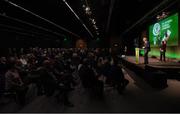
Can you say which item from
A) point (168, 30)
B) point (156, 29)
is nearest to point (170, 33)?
point (168, 30)

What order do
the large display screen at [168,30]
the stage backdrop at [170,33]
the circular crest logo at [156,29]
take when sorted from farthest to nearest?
the circular crest logo at [156,29] → the large display screen at [168,30] → the stage backdrop at [170,33]

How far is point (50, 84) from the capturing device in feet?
23.4

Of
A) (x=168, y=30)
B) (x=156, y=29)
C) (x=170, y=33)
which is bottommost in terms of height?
(x=170, y=33)

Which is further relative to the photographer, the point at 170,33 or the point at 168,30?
the point at 168,30

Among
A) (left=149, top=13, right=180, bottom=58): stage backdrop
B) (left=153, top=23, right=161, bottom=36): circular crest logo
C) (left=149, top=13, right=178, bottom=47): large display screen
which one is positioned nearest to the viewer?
(left=149, top=13, right=180, bottom=58): stage backdrop

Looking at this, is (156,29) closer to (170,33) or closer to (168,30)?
(168,30)

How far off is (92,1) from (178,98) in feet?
22.8

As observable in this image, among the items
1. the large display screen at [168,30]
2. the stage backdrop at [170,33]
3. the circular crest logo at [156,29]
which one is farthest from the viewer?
the circular crest logo at [156,29]

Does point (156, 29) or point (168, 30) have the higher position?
point (156, 29)

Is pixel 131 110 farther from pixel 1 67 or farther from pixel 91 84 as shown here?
pixel 1 67

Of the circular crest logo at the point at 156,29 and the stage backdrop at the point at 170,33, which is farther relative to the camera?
the circular crest logo at the point at 156,29

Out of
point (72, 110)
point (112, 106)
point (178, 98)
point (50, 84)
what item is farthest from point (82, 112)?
point (178, 98)

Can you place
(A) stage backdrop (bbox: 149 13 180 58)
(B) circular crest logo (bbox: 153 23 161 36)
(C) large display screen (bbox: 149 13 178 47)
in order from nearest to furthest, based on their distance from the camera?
(A) stage backdrop (bbox: 149 13 180 58)
(C) large display screen (bbox: 149 13 178 47)
(B) circular crest logo (bbox: 153 23 161 36)

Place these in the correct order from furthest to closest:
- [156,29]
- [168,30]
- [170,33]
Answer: [156,29] < [168,30] < [170,33]
